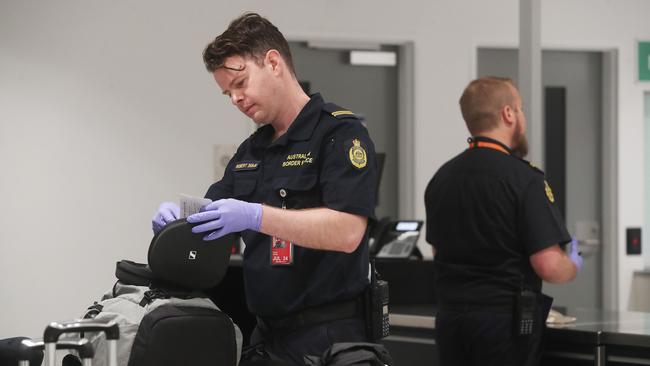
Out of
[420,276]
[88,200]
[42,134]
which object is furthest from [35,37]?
[420,276]

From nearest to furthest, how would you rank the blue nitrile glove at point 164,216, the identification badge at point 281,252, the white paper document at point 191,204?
the white paper document at point 191,204 → the identification badge at point 281,252 → the blue nitrile glove at point 164,216

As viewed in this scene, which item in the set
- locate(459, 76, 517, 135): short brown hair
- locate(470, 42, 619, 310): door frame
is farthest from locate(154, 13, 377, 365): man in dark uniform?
locate(470, 42, 619, 310): door frame

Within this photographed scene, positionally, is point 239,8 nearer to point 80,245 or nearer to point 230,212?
point 80,245

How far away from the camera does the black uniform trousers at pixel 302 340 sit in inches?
82.8

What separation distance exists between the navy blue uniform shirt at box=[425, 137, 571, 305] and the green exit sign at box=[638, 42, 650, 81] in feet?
11.0

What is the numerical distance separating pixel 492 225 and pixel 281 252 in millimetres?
1086

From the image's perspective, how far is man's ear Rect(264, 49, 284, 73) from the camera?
213 centimetres

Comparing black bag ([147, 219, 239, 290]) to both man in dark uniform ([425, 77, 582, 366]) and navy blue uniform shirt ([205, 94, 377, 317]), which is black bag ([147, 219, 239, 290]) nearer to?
navy blue uniform shirt ([205, 94, 377, 317])

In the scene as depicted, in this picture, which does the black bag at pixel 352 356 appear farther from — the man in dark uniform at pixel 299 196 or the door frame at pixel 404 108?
the door frame at pixel 404 108

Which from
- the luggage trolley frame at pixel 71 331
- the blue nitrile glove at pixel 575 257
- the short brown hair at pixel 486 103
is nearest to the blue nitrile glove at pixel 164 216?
the luggage trolley frame at pixel 71 331

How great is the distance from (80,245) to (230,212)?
3.55 meters

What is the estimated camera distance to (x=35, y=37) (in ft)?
17.1

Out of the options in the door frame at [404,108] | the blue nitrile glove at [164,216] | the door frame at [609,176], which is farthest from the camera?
the door frame at [609,176]

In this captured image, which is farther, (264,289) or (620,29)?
(620,29)
